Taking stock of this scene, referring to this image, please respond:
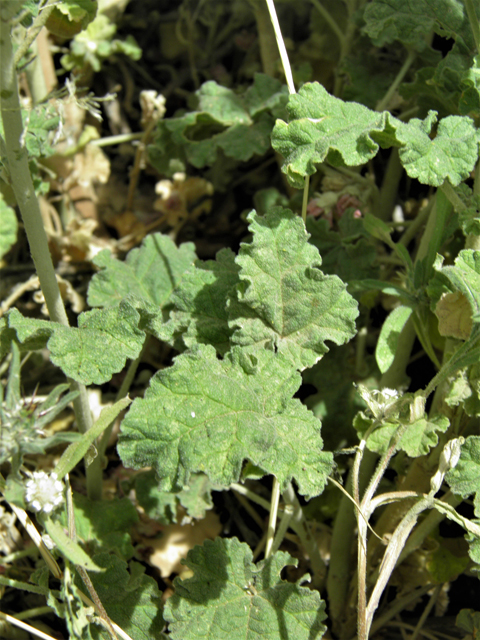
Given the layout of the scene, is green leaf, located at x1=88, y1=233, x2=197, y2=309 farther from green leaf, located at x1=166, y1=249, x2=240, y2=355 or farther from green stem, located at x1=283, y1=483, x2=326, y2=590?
green stem, located at x1=283, y1=483, x2=326, y2=590

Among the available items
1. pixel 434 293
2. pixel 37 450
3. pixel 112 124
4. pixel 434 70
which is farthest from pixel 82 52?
pixel 37 450

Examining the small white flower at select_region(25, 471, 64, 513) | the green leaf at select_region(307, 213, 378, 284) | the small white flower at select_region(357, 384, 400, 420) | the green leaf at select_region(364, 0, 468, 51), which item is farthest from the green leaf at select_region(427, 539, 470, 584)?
the green leaf at select_region(364, 0, 468, 51)

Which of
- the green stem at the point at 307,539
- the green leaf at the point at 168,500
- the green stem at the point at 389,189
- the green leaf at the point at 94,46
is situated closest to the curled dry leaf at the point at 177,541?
the green leaf at the point at 168,500

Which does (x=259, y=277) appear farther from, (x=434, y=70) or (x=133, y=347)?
(x=434, y=70)

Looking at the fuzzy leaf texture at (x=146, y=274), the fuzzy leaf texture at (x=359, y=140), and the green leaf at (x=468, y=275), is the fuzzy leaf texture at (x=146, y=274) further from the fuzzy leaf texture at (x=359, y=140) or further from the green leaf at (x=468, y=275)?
the green leaf at (x=468, y=275)

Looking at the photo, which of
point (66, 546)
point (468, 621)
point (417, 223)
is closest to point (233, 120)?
point (417, 223)

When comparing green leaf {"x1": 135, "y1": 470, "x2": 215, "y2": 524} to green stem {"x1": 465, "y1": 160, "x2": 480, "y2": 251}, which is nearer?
green stem {"x1": 465, "y1": 160, "x2": 480, "y2": 251}

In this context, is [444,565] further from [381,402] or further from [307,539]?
[381,402]
